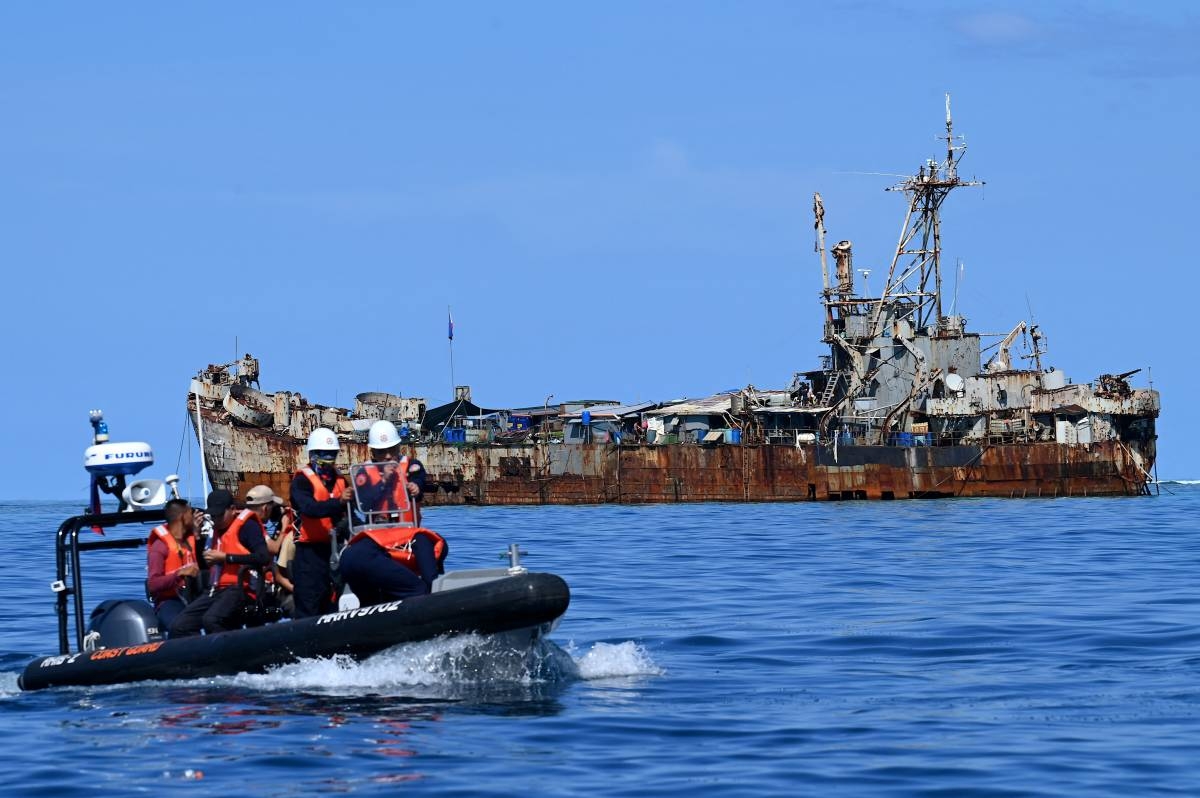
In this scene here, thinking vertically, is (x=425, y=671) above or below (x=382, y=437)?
below

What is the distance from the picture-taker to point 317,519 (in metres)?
14.7

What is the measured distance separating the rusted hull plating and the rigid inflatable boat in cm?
5182

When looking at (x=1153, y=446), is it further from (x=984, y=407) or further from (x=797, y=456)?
(x=797, y=456)

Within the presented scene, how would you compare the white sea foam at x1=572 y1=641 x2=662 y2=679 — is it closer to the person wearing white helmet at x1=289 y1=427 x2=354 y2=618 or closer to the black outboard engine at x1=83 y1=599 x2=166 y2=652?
the person wearing white helmet at x1=289 y1=427 x2=354 y2=618

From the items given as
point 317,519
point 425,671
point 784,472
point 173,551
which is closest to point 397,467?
point 317,519

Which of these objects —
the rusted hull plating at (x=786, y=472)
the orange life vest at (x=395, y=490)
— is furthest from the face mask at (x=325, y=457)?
the rusted hull plating at (x=786, y=472)

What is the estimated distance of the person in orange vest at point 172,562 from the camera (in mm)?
15383

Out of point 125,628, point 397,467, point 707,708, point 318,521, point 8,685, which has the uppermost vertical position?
point 397,467

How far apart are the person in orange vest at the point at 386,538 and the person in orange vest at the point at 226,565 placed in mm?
951

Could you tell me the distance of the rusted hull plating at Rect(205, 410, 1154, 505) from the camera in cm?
6788

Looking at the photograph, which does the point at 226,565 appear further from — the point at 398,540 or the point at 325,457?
the point at 398,540

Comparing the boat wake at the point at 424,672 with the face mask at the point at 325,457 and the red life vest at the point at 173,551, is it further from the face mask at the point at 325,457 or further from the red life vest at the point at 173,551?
the face mask at the point at 325,457

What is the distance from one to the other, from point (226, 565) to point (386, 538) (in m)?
1.61

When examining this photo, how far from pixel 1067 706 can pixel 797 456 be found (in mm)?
55817
